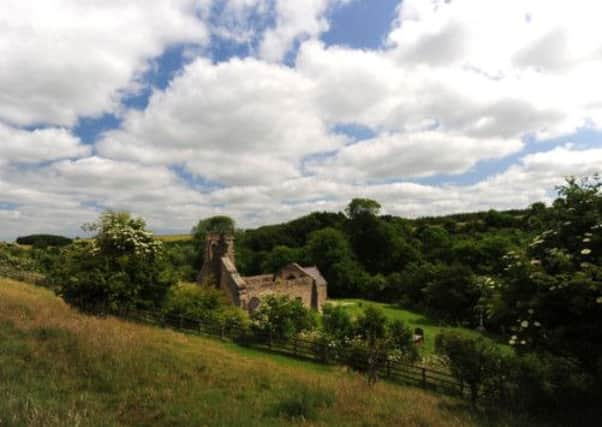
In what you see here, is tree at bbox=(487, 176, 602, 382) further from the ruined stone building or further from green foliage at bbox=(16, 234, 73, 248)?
green foliage at bbox=(16, 234, 73, 248)

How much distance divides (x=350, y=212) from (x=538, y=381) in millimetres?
59357

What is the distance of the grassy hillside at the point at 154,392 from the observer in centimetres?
449

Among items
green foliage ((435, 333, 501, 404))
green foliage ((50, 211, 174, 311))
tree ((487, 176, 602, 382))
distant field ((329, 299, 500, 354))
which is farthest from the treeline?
tree ((487, 176, 602, 382))

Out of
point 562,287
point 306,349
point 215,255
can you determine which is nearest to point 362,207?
point 215,255

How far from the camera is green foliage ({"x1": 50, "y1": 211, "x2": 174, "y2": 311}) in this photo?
1327 cm

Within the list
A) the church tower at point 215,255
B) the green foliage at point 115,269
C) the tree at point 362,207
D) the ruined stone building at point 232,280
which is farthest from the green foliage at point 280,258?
the green foliage at point 115,269

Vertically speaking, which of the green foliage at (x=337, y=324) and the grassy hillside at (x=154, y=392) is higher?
the grassy hillside at (x=154, y=392)

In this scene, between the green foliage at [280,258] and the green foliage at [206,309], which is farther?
the green foliage at [280,258]

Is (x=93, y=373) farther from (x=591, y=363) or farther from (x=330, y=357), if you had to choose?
(x=330, y=357)

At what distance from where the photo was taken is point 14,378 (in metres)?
5.16

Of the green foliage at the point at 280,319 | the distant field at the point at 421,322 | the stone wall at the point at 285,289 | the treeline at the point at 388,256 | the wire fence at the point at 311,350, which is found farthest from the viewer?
the treeline at the point at 388,256

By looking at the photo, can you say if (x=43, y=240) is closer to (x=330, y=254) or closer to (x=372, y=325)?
(x=330, y=254)

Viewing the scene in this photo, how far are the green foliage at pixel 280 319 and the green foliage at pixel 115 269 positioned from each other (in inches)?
301

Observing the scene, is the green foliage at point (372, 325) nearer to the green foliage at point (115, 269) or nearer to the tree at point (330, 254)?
the green foliage at point (115, 269)
